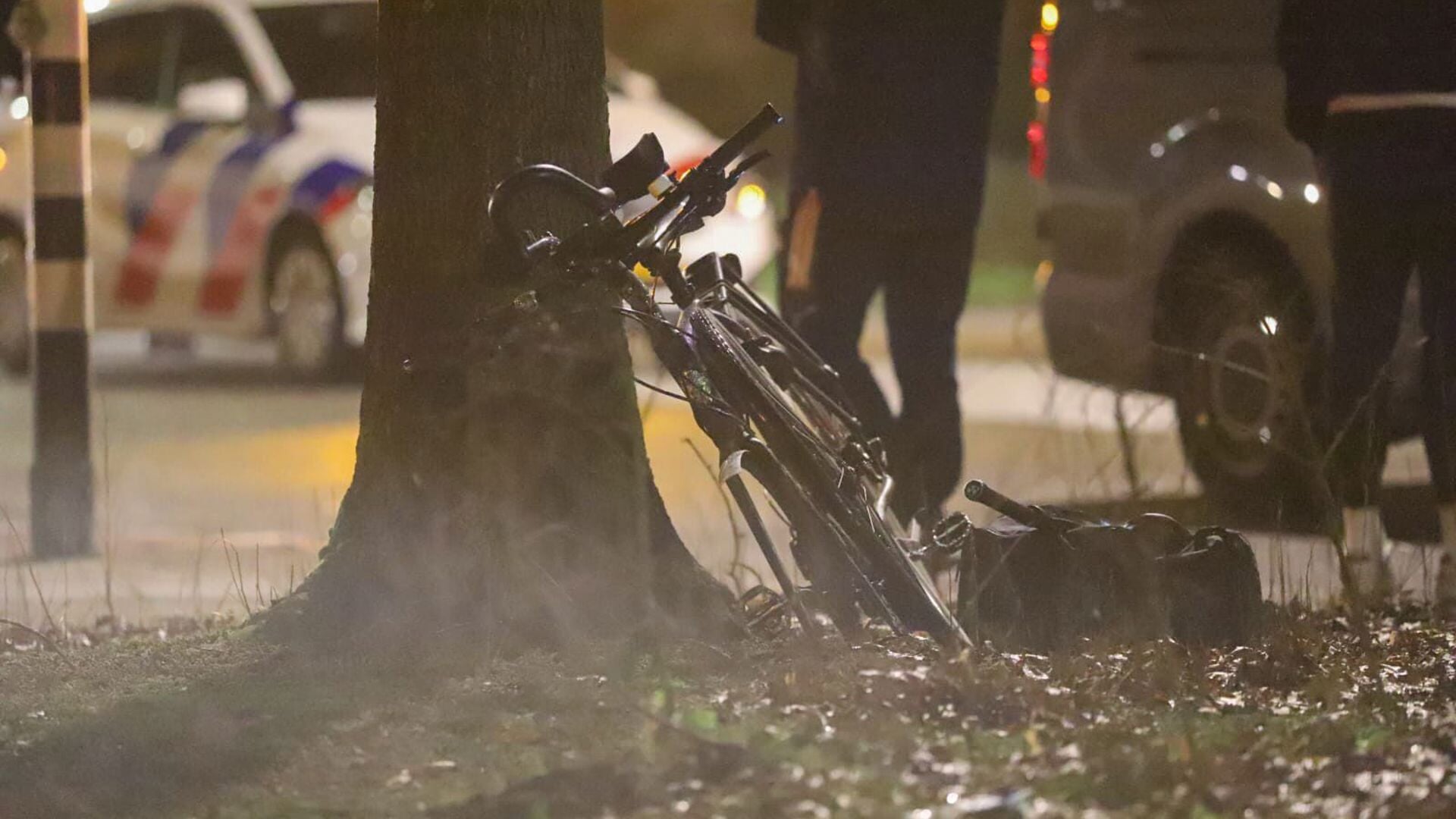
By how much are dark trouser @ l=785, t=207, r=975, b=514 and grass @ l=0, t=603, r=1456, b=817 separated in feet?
4.49

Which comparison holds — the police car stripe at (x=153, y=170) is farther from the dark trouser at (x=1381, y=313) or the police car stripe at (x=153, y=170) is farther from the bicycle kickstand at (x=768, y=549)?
the bicycle kickstand at (x=768, y=549)

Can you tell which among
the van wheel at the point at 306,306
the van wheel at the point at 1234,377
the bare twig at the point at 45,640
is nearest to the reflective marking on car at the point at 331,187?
the van wheel at the point at 306,306

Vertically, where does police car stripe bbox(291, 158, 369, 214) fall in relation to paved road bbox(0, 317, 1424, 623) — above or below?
above

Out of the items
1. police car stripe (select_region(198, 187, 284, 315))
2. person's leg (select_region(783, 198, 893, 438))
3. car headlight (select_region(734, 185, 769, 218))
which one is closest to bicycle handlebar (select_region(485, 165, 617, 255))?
person's leg (select_region(783, 198, 893, 438))

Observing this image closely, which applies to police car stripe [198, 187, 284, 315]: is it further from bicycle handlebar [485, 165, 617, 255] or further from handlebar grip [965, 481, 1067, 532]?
bicycle handlebar [485, 165, 617, 255]

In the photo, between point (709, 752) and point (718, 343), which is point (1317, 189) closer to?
point (718, 343)

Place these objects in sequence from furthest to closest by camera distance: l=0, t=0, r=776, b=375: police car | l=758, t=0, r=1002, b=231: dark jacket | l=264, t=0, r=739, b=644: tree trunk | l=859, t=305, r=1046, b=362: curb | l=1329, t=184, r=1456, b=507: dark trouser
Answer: l=859, t=305, r=1046, b=362: curb
l=0, t=0, r=776, b=375: police car
l=758, t=0, r=1002, b=231: dark jacket
l=1329, t=184, r=1456, b=507: dark trouser
l=264, t=0, r=739, b=644: tree trunk

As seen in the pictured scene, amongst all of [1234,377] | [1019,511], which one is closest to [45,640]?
[1019,511]

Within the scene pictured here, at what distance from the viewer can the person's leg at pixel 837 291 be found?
5.96 metres

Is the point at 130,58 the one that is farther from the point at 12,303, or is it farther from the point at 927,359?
the point at 927,359

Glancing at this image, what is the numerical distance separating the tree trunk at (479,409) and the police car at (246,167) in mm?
6220

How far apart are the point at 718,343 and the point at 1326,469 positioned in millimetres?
2258

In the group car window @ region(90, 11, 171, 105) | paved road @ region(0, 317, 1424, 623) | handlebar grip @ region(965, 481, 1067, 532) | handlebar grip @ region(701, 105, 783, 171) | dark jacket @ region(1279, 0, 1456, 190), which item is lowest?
paved road @ region(0, 317, 1424, 623)

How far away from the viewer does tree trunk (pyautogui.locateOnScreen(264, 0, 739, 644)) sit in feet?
15.6
